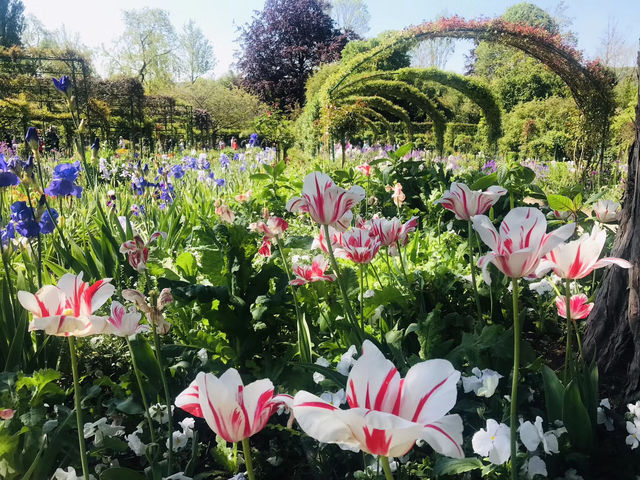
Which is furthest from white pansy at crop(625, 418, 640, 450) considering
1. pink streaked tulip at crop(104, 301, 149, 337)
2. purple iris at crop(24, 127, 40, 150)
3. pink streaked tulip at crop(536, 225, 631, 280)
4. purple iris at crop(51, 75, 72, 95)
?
purple iris at crop(51, 75, 72, 95)

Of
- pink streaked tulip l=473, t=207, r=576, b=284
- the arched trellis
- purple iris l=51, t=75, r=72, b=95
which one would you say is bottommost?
pink streaked tulip l=473, t=207, r=576, b=284

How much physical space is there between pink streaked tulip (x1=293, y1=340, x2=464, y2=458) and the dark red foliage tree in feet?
94.0

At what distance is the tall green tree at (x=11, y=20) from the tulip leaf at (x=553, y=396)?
43.3 m

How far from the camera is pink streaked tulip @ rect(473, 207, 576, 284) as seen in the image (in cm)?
69

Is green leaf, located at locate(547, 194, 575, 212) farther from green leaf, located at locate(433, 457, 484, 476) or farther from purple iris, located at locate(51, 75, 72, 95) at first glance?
purple iris, located at locate(51, 75, 72, 95)

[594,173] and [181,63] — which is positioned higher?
[181,63]

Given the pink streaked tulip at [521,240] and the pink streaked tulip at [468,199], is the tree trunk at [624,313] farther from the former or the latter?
the pink streaked tulip at [521,240]

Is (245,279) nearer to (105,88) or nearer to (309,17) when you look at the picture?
(105,88)

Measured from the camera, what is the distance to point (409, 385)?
50cm

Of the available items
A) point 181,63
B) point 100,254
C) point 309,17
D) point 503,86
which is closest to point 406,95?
point 100,254

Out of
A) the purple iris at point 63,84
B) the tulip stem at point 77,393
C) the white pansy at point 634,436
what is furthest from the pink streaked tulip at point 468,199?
the purple iris at point 63,84

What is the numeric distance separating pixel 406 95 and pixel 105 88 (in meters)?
9.54

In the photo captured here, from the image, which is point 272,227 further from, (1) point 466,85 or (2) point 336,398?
(1) point 466,85

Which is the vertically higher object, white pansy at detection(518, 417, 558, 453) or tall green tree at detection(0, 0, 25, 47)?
tall green tree at detection(0, 0, 25, 47)
